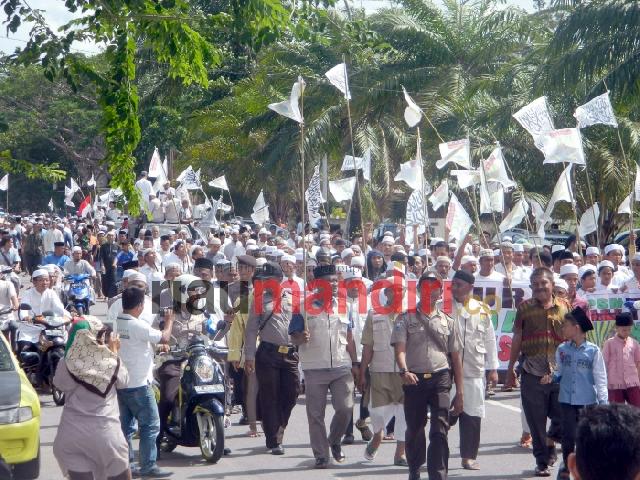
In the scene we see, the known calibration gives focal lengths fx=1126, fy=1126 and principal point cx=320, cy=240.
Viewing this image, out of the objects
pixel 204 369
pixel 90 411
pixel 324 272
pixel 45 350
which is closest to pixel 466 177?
pixel 45 350

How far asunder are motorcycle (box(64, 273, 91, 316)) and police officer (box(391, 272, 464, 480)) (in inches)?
413

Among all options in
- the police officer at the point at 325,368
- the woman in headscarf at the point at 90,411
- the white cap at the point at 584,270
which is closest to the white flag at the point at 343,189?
the white cap at the point at 584,270

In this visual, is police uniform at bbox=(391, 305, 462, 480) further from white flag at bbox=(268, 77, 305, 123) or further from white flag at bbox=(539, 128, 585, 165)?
white flag at bbox=(539, 128, 585, 165)

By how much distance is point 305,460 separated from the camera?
9875mm

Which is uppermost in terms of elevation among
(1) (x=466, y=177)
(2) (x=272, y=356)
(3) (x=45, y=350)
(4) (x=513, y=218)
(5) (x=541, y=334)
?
(1) (x=466, y=177)

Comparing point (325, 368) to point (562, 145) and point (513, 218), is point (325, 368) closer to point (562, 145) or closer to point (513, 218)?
point (562, 145)

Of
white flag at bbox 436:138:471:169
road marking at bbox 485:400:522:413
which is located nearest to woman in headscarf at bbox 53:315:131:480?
road marking at bbox 485:400:522:413

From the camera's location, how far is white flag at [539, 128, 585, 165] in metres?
14.8

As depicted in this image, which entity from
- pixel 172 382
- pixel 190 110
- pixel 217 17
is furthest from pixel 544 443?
pixel 190 110

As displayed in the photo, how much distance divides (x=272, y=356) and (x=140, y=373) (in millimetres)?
1776

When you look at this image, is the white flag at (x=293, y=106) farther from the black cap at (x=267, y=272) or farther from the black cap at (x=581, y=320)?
the black cap at (x=581, y=320)

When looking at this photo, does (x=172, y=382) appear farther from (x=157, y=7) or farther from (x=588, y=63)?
(x=588, y=63)

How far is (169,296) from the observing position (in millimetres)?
10438

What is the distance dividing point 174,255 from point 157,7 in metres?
9.19
